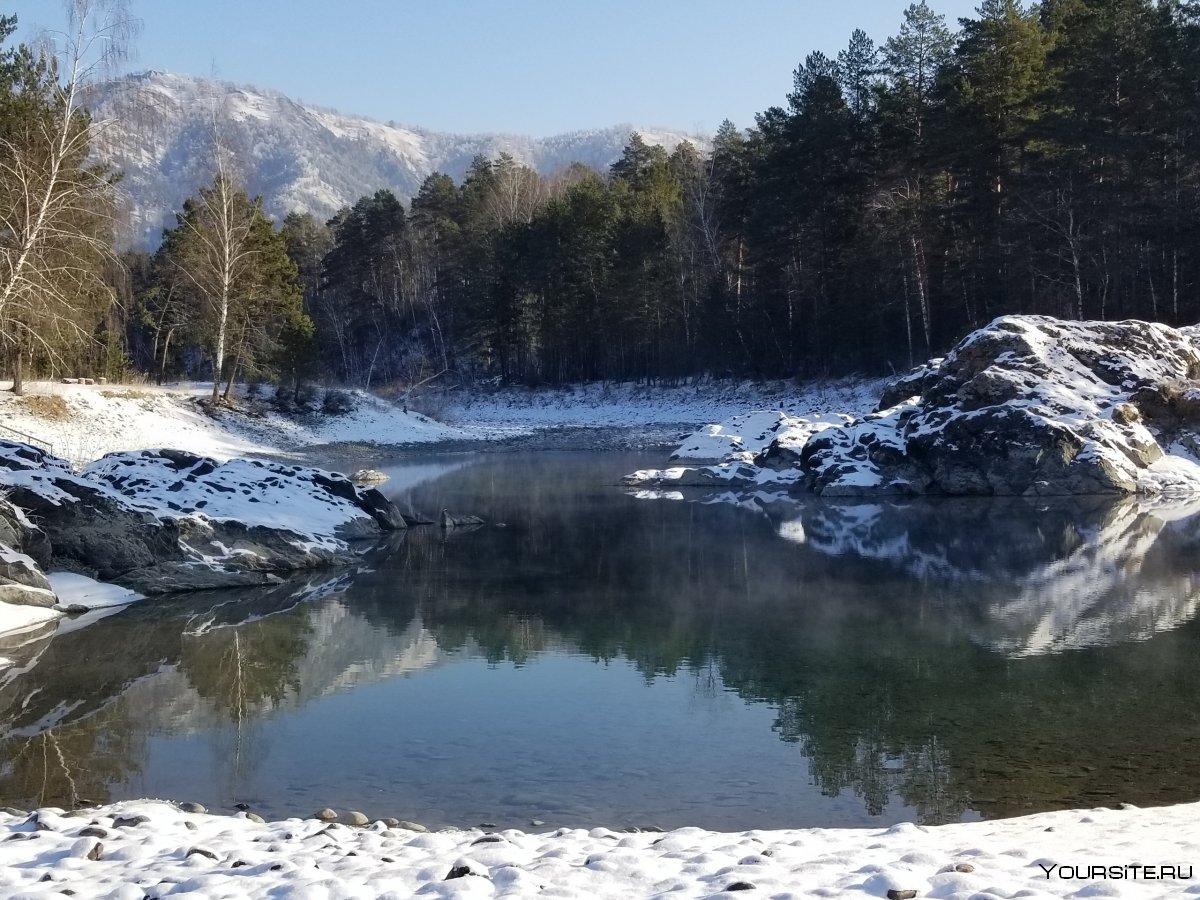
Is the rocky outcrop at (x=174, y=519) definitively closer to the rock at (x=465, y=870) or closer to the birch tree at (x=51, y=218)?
the birch tree at (x=51, y=218)

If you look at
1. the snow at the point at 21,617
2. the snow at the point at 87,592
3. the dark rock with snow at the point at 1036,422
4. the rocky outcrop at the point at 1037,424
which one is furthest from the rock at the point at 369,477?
the snow at the point at 21,617

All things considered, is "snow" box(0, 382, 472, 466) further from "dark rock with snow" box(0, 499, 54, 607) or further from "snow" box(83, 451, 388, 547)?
"dark rock with snow" box(0, 499, 54, 607)

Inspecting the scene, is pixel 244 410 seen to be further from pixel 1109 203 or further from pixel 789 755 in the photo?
pixel 789 755

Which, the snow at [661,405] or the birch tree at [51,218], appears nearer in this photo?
the birch tree at [51,218]

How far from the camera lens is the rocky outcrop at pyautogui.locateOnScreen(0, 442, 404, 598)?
1568 centimetres

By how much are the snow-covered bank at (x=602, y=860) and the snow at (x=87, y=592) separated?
8580 mm

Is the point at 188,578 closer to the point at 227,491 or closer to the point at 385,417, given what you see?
the point at 227,491

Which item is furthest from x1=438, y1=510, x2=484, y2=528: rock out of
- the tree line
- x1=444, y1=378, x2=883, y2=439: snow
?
x1=444, y1=378, x2=883, y2=439: snow

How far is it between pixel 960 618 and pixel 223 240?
36.8 metres

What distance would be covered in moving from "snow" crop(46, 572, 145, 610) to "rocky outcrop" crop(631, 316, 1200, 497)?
1717 cm

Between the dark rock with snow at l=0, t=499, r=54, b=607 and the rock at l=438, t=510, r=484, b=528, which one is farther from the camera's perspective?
the rock at l=438, t=510, r=484, b=528

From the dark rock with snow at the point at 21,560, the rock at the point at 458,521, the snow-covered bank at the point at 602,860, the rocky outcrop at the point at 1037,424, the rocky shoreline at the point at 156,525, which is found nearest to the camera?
the snow-covered bank at the point at 602,860

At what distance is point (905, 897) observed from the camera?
4.84 m

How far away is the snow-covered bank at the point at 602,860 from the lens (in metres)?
5.09
